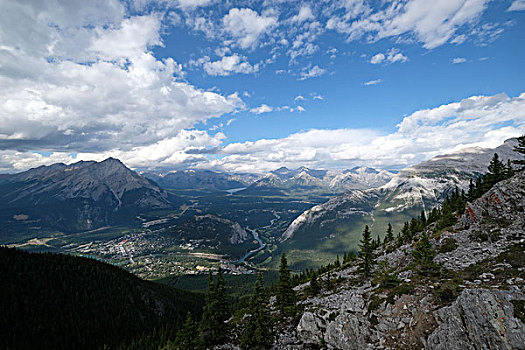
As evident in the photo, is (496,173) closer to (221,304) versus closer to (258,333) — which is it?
(258,333)

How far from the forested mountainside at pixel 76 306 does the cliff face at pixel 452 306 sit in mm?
119028

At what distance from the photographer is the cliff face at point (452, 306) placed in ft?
68.9

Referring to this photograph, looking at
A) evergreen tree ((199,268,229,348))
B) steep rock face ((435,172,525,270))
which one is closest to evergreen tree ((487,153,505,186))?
steep rock face ((435,172,525,270))

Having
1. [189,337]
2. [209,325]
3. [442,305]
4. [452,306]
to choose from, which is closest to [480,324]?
[452,306]

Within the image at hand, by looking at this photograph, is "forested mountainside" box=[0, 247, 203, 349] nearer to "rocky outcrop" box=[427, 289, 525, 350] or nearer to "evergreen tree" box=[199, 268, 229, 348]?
"evergreen tree" box=[199, 268, 229, 348]

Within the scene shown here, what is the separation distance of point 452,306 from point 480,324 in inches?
109

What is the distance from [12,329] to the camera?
10462cm

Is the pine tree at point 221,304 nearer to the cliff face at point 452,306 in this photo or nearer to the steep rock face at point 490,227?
the cliff face at point 452,306

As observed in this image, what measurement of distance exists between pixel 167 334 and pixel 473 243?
138 metres

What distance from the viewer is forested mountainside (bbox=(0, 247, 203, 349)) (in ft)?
357

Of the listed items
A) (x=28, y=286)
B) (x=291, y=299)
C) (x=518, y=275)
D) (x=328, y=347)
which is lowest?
(x=28, y=286)

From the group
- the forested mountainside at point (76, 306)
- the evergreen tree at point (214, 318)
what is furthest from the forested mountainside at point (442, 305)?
the forested mountainside at point (76, 306)

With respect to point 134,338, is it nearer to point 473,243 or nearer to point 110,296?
point 110,296

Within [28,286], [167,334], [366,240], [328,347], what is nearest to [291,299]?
[328,347]
